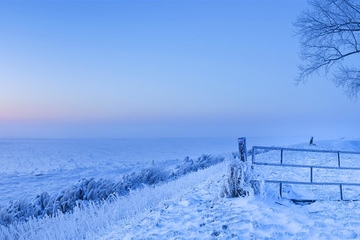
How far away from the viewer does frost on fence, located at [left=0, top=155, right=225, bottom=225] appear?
28.8ft

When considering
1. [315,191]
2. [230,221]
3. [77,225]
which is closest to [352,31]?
[315,191]

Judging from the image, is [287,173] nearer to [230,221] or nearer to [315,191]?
[315,191]

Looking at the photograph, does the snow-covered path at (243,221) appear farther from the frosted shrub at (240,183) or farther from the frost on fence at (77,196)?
the frost on fence at (77,196)

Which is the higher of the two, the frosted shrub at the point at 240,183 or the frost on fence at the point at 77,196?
the frosted shrub at the point at 240,183

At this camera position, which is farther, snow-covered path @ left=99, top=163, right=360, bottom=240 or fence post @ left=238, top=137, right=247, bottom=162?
fence post @ left=238, top=137, right=247, bottom=162

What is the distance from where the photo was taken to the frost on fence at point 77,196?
28.8 feet

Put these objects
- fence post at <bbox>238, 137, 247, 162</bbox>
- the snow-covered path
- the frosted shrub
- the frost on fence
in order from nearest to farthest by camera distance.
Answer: the snow-covered path, the frosted shrub, fence post at <bbox>238, 137, 247, 162</bbox>, the frost on fence

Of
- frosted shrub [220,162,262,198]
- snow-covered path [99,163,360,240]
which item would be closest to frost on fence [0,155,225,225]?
snow-covered path [99,163,360,240]

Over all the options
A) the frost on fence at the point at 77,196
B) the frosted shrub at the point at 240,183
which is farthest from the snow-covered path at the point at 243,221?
the frost on fence at the point at 77,196

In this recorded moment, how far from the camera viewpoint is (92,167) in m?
19.3

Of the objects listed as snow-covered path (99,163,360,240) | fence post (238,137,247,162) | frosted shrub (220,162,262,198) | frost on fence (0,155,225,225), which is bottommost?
frost on fence (0,155,225,225)

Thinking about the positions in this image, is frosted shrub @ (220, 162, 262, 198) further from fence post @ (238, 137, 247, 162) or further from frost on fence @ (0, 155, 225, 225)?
frost on fence @ (0, 155, 225, 225)

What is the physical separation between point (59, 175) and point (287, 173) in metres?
11.8

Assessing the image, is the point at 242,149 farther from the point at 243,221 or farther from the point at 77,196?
the point at 77,196
